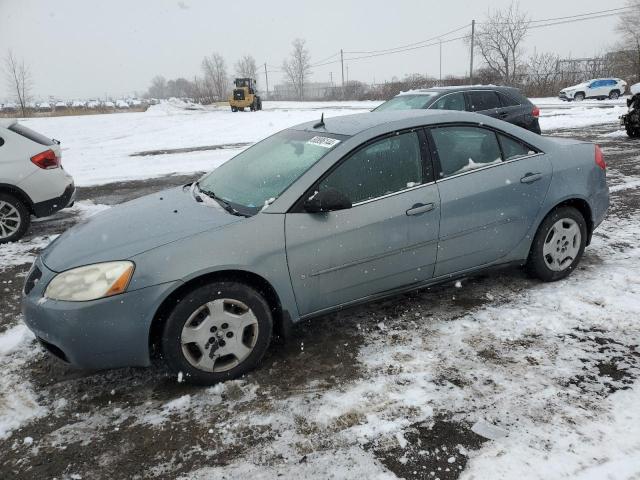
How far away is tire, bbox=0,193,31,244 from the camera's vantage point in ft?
19.8

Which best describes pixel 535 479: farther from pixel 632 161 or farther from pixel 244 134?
pixel 244 134

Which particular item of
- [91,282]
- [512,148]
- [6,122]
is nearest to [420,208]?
[512,148]

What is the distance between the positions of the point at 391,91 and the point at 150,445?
5249 centimetres

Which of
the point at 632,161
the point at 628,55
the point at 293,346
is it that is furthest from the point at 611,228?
the point at 628,55

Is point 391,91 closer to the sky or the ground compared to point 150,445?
closer to the sky

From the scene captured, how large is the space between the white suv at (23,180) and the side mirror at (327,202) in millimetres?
4763

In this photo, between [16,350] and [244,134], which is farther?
[244,134]

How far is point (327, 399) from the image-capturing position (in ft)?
9.04

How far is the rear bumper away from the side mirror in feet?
15.6

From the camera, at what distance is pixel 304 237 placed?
9.82 ft

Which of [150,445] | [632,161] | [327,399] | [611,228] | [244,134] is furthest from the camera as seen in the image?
[244,134]

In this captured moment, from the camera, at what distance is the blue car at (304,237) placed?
272 centimetres

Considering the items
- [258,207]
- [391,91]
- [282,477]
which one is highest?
[391,91]

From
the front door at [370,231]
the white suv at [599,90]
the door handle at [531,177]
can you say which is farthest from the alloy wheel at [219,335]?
the white suv at [599,90]
